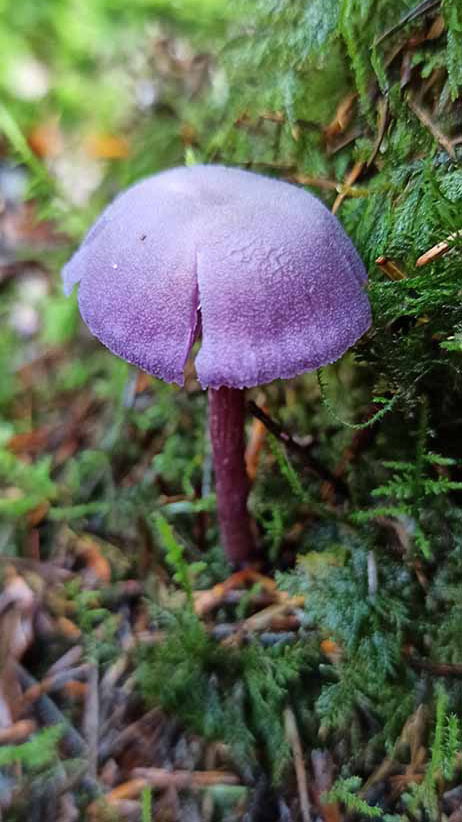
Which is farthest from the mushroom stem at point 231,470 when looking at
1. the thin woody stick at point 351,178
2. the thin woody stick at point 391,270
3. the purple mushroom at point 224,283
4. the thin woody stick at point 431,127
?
the thin woody stick at point 431,127

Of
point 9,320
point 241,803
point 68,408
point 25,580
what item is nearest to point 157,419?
point 68,408

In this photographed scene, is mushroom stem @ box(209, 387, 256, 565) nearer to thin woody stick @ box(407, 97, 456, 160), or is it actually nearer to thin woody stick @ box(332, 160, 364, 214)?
thin woody stick @ box(332, 160, 364, 214)

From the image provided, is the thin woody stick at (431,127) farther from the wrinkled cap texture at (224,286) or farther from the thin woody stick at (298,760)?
the thin woody stick at (298,760)

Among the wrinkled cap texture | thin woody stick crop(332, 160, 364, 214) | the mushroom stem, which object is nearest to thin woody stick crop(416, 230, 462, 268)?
the wrinkled cap texture

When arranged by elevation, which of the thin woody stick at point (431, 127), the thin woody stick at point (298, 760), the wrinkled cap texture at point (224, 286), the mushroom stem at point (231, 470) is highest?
the thin woody stick at point (431, 127)

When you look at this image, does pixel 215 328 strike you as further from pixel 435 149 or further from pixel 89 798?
pixel 89 798

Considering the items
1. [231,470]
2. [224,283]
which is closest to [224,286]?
[224,283]

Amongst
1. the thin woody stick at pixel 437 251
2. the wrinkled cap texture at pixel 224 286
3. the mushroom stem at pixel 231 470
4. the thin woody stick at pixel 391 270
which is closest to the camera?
the wrinkled cap texture at pixel 224 286
